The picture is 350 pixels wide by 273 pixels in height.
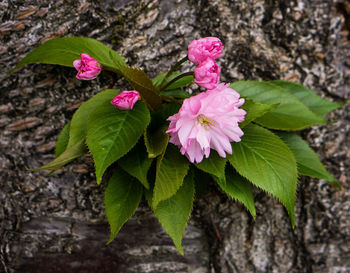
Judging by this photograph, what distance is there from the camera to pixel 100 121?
106cm

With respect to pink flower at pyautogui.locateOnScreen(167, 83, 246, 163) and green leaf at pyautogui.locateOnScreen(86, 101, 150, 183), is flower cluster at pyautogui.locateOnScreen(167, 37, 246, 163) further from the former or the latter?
green leaf at pyautogui.locateOnScreen(86, 101, 150, 183)

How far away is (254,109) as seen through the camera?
1.11 m

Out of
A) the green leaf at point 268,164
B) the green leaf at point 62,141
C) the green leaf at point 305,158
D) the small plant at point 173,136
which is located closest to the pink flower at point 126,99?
the small plant at point 173,136

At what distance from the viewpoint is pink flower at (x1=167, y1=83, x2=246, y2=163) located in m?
0.99

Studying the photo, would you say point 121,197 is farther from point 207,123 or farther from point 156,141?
point 207,123

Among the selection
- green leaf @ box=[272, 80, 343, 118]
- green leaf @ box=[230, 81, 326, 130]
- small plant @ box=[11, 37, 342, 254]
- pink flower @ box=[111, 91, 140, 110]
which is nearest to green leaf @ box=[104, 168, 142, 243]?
small plant @ box=[11, 37, 342, 254]

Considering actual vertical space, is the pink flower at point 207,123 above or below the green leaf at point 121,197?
above

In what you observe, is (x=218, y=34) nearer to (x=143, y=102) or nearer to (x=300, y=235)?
(x=143, y=102)

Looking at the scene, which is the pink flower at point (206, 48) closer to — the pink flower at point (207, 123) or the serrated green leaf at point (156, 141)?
the pink flower at point (207, 123)

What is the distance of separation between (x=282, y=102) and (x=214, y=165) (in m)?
0.39

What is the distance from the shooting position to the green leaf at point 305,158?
1.31 m

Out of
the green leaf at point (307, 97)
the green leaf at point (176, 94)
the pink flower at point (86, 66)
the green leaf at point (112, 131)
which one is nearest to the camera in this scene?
the green leaf at point (112, 131)

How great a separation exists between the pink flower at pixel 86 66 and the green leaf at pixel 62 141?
198mm

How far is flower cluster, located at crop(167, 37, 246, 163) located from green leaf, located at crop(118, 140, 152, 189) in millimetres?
113
